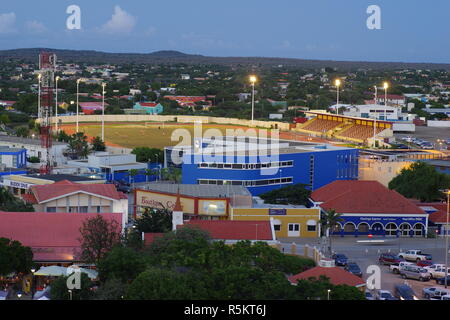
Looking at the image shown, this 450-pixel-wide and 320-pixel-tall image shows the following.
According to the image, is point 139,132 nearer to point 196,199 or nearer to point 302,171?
point 302,171

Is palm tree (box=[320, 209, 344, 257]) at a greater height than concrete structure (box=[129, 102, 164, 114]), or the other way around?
concrete structure (box=[129, 102, 164, 114])

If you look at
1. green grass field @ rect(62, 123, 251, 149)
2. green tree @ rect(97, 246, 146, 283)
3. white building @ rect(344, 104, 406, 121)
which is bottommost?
green grass field @ rect(62, 123, 251, 149)

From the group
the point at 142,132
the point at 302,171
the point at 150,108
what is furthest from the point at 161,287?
the point at 150,108

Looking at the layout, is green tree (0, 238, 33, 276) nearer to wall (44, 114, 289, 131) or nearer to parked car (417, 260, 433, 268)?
parked car (417, 260, 433, 268)

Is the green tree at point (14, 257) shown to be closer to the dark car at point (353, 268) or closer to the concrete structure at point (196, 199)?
the concrete structure at point (196, 199)

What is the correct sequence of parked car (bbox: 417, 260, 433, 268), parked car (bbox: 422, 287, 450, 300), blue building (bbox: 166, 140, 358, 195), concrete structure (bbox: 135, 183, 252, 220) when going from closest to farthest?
parked car (bbox: 422, 287, 450, 300) < parked car (bbox: 417, 260, 433, 268) < concrete structure (bbox: 135, 183, 252, 220) < blue building (bbox: 166, 140, 358, 195)

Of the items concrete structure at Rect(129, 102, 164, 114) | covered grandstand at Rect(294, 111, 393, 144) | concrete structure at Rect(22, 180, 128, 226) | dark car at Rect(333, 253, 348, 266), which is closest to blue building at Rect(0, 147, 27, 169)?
concrete structure at Rect(22, 180, 128, 226)

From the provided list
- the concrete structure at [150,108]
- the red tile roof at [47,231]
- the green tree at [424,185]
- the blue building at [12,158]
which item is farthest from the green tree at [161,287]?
the concrete structure at [150,108]
